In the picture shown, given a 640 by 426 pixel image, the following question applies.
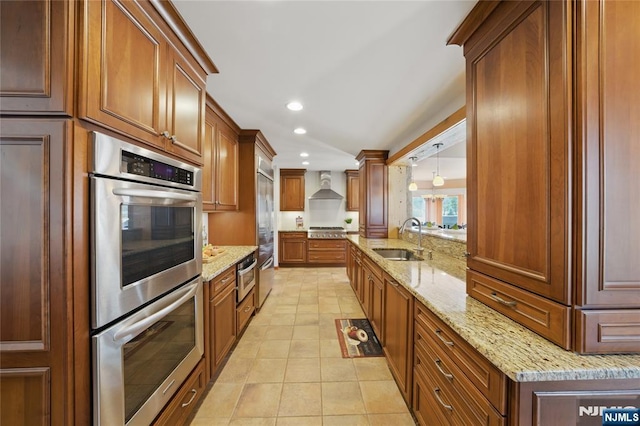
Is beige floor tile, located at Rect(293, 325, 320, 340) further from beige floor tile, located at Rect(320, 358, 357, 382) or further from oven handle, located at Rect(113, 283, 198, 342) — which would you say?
oven handle, located at Rect(113, 283, 198, 342)

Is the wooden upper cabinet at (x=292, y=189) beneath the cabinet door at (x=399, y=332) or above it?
above

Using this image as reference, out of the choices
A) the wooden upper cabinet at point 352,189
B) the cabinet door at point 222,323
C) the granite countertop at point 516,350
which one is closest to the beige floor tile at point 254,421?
the cabinet door at point 222,323

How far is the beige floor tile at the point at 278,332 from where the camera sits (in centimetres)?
274

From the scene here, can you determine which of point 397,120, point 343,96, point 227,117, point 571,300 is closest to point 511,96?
point 571,300

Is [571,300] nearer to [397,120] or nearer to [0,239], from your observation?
[0,239]

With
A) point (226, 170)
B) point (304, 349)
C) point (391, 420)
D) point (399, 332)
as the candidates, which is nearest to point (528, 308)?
point (399, 332)

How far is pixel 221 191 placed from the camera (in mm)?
2732

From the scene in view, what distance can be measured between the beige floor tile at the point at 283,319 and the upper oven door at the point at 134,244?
1897mm

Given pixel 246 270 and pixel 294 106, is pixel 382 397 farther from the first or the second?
pixel 294 106

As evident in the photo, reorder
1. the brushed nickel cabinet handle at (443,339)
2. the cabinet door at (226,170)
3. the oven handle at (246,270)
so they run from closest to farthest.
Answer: the brushed nickel cabinet handle at (443,339), the oven handle at (246,270), the cabinet door at (226,170)

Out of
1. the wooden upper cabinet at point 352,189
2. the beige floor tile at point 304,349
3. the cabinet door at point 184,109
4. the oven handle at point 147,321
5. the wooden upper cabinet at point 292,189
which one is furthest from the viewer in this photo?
the wooden upper cabinet at point 352,189

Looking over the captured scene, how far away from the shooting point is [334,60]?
1.69 meters

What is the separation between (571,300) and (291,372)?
79.0 inches

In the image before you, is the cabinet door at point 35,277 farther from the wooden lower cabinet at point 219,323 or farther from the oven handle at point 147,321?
the wooden lower cabinet at point 219,323
